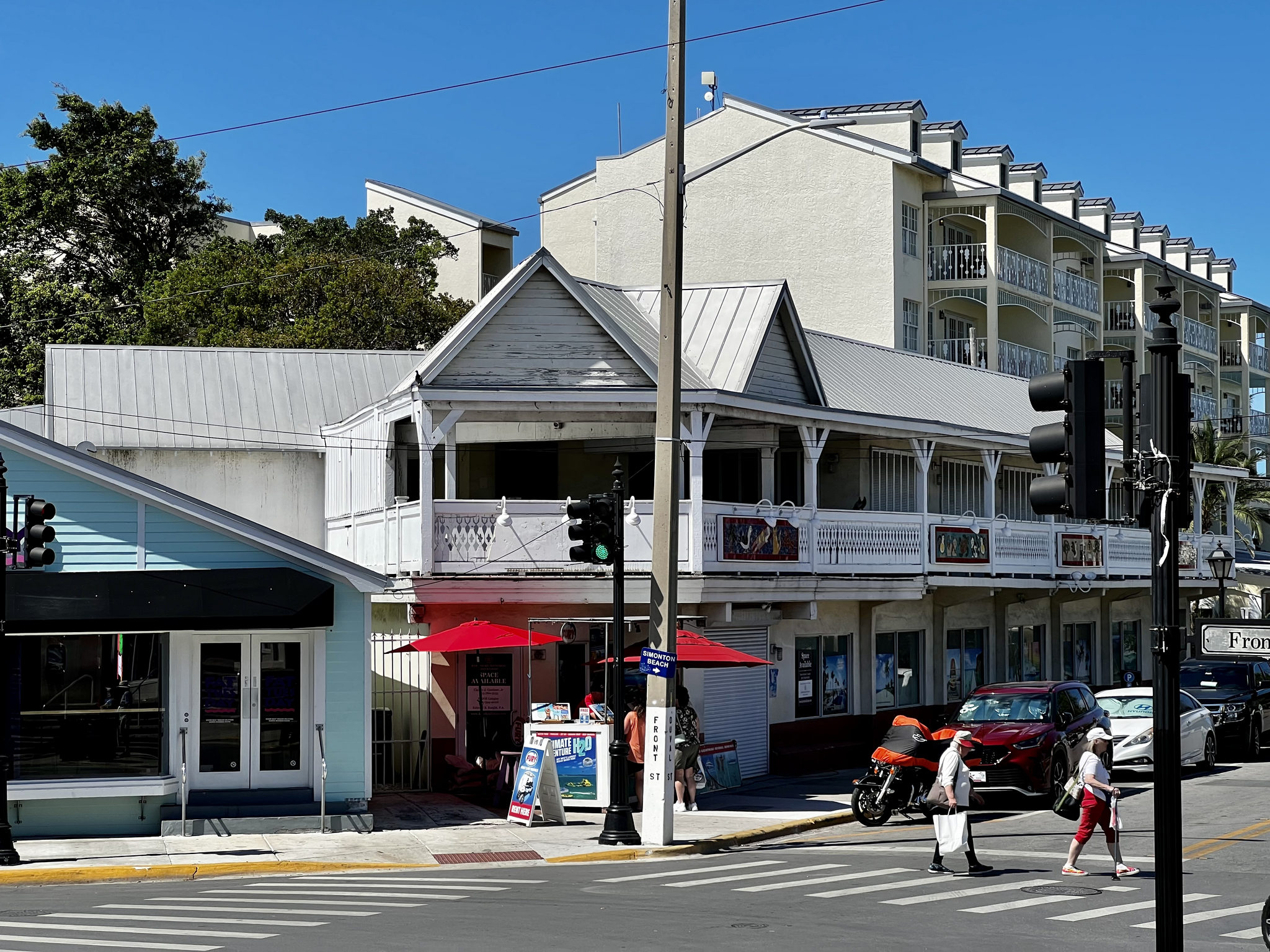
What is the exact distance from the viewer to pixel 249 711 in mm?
20000

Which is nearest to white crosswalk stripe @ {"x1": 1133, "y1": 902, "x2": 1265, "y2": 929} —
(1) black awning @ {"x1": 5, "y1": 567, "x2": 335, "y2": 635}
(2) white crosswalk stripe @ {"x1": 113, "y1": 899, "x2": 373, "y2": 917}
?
(2) white crosswalk stripe @ {"x1": 113, "y1": 899, "x2": 373, "y2": 917}

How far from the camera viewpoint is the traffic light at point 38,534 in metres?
17.5

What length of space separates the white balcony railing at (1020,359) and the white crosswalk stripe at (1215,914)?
37.4 metres

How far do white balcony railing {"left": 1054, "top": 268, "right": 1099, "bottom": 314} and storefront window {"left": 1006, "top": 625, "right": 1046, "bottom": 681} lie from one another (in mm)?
21939

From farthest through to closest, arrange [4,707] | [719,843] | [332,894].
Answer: [719,843] < [4,707] < [332,894]

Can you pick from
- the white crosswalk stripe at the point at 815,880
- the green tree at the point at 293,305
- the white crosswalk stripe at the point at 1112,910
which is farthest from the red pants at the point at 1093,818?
the green tree at the point at 293,305

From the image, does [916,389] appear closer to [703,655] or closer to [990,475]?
[990,475]

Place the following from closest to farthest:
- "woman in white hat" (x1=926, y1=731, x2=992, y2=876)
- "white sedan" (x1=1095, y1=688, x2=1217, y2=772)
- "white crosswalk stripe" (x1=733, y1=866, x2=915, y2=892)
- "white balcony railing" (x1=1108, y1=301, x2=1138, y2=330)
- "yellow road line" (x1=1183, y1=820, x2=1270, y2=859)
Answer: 1. "white crosswalk stripe" (x1=733, y1=866, x2=915, y2=892)
2. "woman in white hat" (x1=926, y1=731, x2=992, y2=876)
3. "yellow road line" (x1=1183, y1=820, x2=1270, y2=859)
4. "white sedan" (x1=1095, y1=688, x2=1217, y2=772)
5. "white balcony railing" (x1=1108, y1=301, x2=1138, y2=330)

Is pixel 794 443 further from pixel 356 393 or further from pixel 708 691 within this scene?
pixel 356 393

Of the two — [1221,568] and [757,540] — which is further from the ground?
[757,540]

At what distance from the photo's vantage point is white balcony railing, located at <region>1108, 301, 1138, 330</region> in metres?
63.2

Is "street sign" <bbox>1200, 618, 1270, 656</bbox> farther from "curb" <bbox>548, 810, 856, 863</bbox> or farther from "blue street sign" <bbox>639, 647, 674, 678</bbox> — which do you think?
"curb" <bbox>548, 810, 856, 863</bbox>

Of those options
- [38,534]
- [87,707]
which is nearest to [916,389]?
[87,707]

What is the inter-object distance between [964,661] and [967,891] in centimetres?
1849
